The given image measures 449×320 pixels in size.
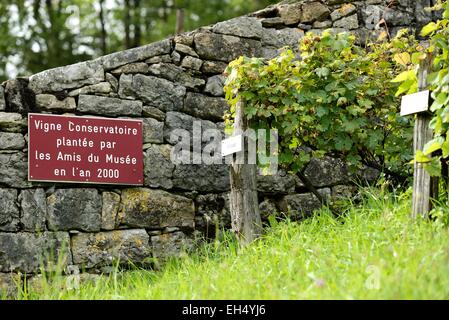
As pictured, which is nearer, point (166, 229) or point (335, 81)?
point (335, 81)

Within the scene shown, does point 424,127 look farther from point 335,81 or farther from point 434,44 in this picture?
point 335,81

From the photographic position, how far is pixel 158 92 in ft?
20.1

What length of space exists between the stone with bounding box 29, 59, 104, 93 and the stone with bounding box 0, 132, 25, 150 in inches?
16.1

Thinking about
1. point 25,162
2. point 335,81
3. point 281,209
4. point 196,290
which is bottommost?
point 196,290

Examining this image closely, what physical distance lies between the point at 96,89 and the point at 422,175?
2789 millimetres

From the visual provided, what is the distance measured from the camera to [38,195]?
18.4ft

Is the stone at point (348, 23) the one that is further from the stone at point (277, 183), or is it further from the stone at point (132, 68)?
the stone at point (132, 68)

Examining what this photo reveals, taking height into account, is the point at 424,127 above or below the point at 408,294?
above

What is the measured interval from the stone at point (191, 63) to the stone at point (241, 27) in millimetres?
342

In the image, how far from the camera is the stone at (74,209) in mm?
5629

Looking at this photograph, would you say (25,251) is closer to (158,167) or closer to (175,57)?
(158,167)

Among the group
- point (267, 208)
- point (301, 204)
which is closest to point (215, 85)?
point (267, 208)

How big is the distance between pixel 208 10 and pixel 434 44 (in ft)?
34.9

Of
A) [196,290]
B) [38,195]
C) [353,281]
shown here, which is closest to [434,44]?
[353,281]
